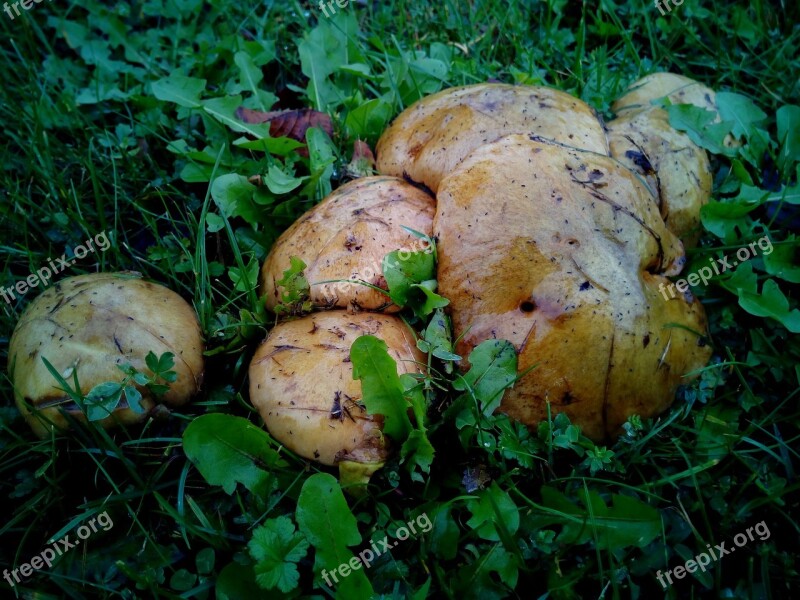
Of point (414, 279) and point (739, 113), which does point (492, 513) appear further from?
point (739, 113)

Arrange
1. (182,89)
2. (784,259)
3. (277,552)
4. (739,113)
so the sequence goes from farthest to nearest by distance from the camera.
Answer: (182,89)
(739,113)
(784,259)
(277,552)

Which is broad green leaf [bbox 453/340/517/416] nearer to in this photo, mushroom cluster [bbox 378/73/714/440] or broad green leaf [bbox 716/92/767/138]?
mushroom cluster [bbox 378/73/714/440]

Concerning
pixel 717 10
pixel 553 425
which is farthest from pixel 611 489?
pixel 717 10

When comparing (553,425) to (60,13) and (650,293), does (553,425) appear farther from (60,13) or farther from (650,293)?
(60,13)

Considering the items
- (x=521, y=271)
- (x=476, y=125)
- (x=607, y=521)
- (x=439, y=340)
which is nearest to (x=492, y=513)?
(x=607, y=521)

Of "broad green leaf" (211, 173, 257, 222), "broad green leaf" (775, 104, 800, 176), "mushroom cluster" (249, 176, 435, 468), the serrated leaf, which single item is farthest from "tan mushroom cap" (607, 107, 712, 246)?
"broad green leaf" (211, 173, 257, 222)

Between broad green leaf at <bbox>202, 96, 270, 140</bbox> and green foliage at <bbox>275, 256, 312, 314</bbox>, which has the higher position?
broad green leaf at <bbox>202, 96, 270, 140</bbox>
